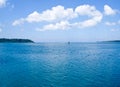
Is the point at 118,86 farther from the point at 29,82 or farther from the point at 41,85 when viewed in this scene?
the point at 29,82

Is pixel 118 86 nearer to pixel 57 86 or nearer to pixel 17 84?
pixel 57 86

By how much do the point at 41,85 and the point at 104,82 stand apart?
813 centimetres

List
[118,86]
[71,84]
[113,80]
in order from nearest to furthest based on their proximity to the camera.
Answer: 1. [118,86]
2. [71,84]
3. [113,80]

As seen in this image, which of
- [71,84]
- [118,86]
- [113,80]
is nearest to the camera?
[118,86]

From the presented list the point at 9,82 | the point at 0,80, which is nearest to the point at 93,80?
the point at 9,82

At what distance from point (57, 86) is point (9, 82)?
262 inches

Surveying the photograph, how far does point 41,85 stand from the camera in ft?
74.7

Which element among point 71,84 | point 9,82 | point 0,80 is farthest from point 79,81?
point 0,80

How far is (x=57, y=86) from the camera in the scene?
22062 millimetres

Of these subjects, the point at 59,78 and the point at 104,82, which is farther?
the point at 59,78

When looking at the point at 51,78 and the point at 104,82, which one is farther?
the point at 51,78

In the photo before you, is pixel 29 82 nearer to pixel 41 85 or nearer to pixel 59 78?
pixel 41 85

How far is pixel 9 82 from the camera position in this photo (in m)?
23.9

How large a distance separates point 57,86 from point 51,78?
414 cm
